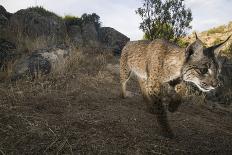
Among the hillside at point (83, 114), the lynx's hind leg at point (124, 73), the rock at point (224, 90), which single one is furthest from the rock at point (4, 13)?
the lynx's hind leg at point (124, 73)

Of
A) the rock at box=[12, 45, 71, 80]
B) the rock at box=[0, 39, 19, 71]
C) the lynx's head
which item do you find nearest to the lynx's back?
the lynx's head

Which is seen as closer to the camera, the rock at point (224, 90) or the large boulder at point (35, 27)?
the rock at point (224, 90)

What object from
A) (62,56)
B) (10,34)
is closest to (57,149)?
(62,56)

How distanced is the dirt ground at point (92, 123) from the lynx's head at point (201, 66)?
91 centimetres

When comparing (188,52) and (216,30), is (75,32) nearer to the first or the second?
(216,30)

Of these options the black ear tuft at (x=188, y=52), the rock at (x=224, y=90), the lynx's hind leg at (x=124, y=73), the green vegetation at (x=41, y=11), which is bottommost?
the rock at (x=224, y=90)

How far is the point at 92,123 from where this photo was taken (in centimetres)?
600

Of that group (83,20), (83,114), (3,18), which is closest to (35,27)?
(3,18)

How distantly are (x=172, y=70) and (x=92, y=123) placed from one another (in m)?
1.53

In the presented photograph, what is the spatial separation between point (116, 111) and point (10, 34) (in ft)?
26.8

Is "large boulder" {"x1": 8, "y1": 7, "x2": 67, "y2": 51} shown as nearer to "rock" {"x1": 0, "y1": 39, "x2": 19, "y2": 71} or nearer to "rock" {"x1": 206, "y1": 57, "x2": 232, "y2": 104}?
"rock" {"x1": 0, "y1": 39, "x2": 19, "y2": 71}

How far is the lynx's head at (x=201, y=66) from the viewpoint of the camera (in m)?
5.82

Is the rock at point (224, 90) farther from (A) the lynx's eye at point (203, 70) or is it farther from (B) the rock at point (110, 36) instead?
(B) the rock at point (110, 36)

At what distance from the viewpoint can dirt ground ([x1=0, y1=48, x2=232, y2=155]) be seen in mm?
5062
